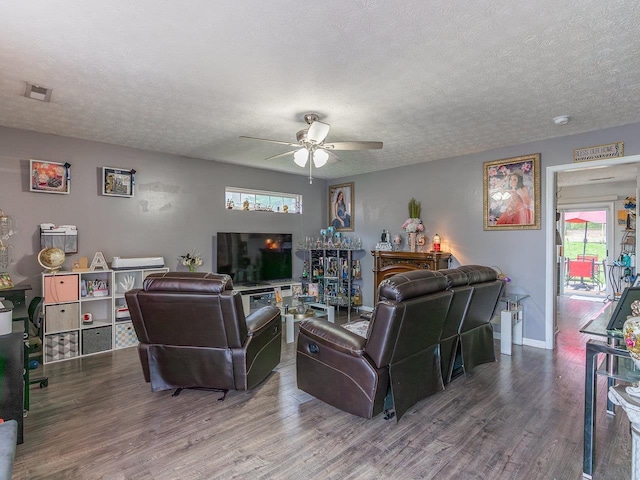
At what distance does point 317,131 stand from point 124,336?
3.66 meters

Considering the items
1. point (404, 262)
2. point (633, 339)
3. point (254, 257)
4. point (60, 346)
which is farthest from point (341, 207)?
point (633, 339)

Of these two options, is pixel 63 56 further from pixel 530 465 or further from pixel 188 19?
pixel 530 465

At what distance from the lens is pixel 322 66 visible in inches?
102

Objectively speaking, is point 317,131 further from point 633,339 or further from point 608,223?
point 608,223

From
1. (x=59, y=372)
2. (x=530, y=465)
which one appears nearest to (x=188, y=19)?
(x=530, y=465)

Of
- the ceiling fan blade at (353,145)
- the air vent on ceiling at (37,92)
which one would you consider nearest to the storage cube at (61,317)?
the air vent on ceiling at (37,92)

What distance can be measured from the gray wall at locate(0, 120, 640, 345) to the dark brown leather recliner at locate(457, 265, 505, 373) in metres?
1.42

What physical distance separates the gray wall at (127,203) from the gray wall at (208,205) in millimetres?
12

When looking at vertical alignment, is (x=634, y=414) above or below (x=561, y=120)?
below

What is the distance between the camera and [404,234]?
6.09m

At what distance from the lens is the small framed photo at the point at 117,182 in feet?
15.3

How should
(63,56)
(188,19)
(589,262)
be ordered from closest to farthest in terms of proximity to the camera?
(188,19), (63,56), (589,262)

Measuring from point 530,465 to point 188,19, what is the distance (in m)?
3.42

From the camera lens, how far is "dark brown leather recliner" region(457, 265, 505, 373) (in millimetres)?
3271
